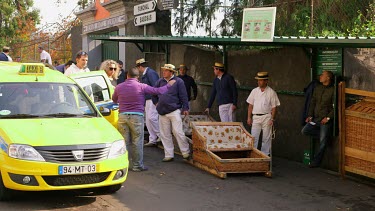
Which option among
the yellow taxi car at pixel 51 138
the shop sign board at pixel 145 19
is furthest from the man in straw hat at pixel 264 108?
the shop sign board at pixel 145 19

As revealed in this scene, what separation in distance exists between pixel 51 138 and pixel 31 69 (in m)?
1.79

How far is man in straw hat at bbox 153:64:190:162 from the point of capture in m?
11.3

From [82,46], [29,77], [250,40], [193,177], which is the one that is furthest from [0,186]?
[82,46]

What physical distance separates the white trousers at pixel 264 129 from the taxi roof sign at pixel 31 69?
14.4 feet

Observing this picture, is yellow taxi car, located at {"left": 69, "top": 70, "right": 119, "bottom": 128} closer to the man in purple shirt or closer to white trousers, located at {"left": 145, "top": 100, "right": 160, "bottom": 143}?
the man in purple shirt

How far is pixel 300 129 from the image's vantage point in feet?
37.7

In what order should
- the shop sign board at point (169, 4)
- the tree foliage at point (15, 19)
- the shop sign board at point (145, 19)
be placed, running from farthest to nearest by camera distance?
the tree foliage at point (15, 19), the shop sign board at point (145, 19), the shop sign board at point (169, 4)

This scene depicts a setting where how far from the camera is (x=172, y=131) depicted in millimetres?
11594

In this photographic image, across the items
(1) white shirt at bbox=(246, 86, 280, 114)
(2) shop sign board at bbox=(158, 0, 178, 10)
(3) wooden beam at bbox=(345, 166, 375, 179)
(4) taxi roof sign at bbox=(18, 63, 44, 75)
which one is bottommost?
(3) wooden beam at bbox=(345, 166, 375, 179)

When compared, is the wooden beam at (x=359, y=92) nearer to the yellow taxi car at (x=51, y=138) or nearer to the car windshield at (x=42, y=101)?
the yellow taxi car at (x=51, y=138)

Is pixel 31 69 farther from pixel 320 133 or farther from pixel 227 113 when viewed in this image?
pixel 320 133

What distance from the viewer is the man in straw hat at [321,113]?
10.4 metres

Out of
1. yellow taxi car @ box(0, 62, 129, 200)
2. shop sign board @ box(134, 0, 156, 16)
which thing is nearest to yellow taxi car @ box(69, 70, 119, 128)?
yellow taxi car @ box(0, 62, 129, 200)

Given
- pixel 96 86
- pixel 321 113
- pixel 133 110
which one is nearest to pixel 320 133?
pixel 321 113
